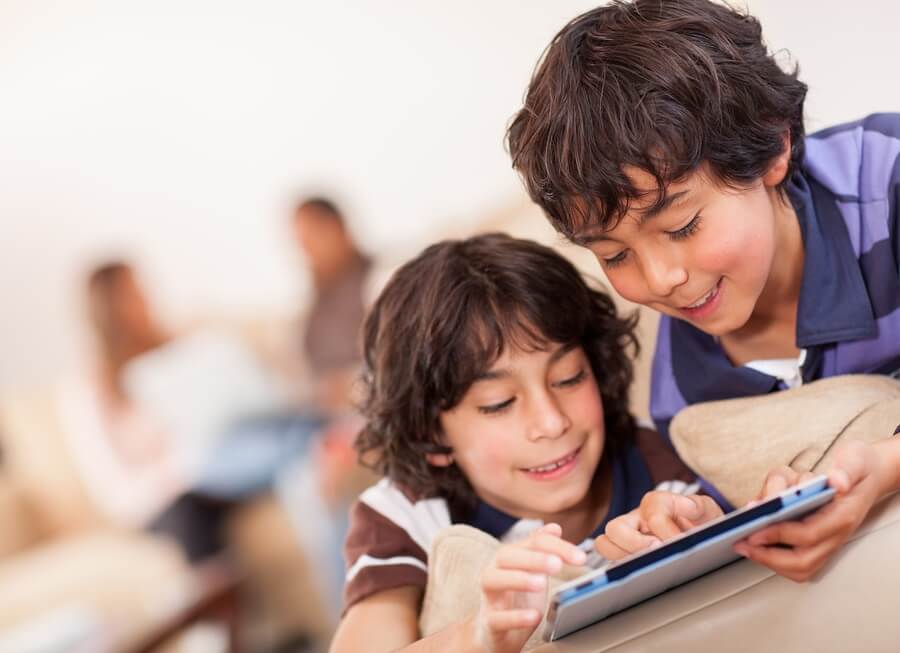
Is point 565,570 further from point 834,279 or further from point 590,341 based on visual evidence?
point 834,279

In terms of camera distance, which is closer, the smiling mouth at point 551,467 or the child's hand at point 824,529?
the child's hand at point 824,529

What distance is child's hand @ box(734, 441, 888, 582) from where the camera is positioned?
78 cm

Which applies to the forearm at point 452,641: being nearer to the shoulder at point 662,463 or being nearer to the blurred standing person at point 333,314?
the shoulder at point 662,463

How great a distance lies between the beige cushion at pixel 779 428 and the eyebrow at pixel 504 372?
0.14m

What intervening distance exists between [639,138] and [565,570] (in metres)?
0.40

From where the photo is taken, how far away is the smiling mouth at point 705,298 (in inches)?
39.8

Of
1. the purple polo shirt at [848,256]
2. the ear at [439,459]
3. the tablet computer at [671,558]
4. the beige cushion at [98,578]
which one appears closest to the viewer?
the tablet computer at [671,558]

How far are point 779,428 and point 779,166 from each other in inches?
10.5

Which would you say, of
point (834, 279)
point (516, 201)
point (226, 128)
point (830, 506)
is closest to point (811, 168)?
point (834, 279)

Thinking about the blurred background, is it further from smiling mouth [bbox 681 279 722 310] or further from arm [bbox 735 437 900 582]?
arm [bbox 735 437 900 582]

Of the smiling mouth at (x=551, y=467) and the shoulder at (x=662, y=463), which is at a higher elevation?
the smiling mouth at (x=551, y=467)

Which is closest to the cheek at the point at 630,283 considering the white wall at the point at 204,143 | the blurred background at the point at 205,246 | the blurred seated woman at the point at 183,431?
the blurred background at the point at 205,246

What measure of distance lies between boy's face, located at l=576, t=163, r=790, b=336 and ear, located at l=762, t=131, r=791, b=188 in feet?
0.07

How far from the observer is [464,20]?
2.84 m
